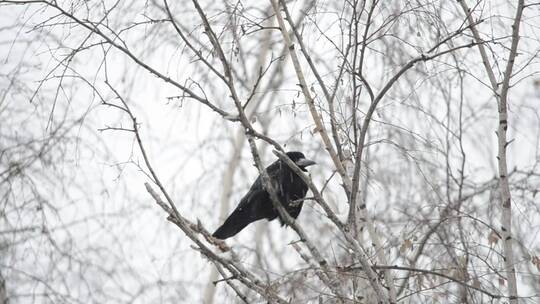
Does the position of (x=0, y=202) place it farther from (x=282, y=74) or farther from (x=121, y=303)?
(x=282, y=74)

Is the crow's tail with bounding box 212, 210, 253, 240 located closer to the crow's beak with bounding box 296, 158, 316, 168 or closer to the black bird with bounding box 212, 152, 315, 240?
the black bird with bounding box 212, 152, 315, 240

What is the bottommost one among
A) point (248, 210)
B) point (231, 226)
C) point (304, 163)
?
point (231, 226)

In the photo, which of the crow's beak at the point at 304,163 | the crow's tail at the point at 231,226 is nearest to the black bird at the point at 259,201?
the crow's tail at the point at 231,226

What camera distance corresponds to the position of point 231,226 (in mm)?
6055

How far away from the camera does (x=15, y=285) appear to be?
5473 millimetres

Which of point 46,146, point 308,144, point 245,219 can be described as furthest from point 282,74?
point 46,146

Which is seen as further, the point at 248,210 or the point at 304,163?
the point at 304,163

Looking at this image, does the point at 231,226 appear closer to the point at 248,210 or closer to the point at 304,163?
the point at 248,210

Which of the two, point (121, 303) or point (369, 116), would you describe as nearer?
point (369, 116)

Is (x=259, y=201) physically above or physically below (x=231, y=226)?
above

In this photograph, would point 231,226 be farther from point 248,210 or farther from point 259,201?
point 259,201

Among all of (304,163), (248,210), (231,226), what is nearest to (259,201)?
(248,210)

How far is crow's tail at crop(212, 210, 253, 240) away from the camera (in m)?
6.03

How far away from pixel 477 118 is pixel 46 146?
3.38m
